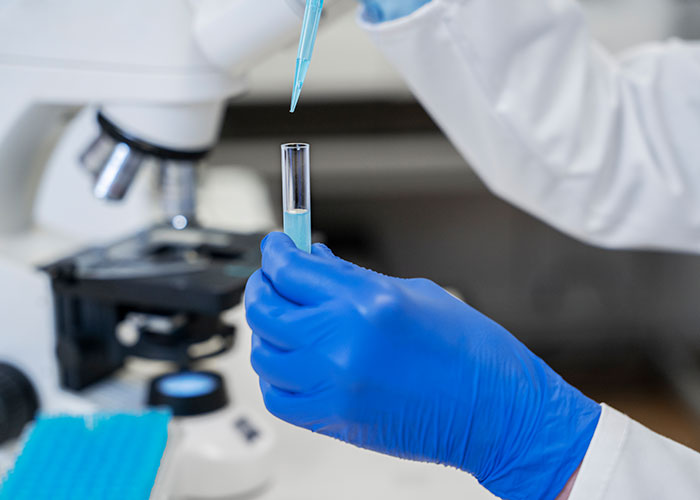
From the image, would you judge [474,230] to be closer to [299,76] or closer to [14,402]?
[14,402]

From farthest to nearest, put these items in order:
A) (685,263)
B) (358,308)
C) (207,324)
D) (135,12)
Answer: (685,263)
(207,324)
(135,12)
(358,308)

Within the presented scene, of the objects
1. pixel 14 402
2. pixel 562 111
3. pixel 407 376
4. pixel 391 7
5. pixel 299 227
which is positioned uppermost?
pixel 391 7

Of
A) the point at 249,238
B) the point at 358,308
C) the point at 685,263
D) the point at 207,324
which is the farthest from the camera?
the point at 685,263

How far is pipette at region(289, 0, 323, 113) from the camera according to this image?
494 millimetres

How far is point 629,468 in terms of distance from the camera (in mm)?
520

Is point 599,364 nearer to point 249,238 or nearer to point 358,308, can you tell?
point 249,238

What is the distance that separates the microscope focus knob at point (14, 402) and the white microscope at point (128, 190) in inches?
0.7

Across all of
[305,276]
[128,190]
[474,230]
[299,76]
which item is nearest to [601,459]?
[305,276]

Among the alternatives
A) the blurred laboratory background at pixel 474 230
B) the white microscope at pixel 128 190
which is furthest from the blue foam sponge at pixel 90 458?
the blurred laboratory background at pixel 474 230


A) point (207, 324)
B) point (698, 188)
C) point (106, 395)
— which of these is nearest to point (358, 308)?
point (207, 324)

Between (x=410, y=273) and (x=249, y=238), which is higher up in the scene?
(x=249, y=238)

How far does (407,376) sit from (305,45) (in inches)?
10.7

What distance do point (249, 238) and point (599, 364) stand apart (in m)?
1.90

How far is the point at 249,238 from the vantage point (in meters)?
0.97
